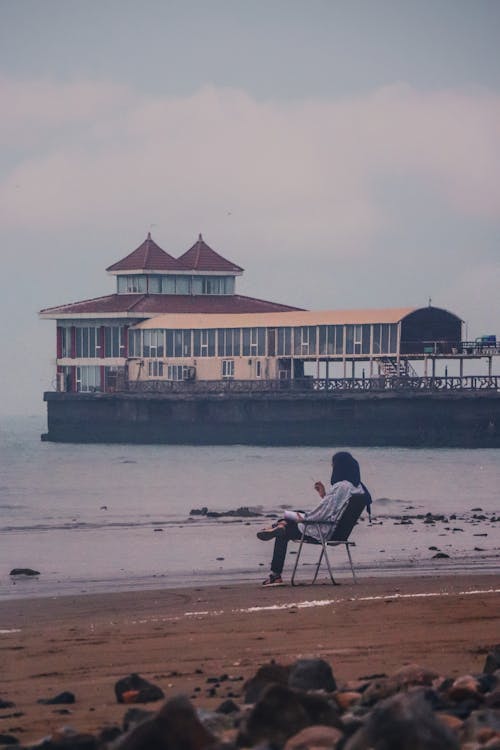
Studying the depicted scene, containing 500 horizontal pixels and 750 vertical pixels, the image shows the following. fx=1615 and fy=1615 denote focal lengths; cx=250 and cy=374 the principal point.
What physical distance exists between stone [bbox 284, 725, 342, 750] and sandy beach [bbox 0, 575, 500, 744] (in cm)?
125

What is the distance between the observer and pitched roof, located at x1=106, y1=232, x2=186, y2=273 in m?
87.8

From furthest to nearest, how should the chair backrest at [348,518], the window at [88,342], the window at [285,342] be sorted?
the window at [88,342] → the window at [285,342] → the chair backrest at [348,518]

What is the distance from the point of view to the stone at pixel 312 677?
715cm

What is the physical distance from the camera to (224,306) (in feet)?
288

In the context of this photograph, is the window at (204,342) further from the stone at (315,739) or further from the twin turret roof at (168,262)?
the stone at (315,739)

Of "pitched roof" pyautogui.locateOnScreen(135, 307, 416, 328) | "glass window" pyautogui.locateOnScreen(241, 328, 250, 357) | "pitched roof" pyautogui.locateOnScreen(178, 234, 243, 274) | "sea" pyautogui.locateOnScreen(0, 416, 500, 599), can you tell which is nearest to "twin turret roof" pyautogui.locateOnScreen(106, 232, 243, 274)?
"pitched roof" pyautogui.locateOnScreen(178, 234, 243, 274)

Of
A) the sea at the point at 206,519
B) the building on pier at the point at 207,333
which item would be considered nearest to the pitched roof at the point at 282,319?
the building on pier at the point at 207,333

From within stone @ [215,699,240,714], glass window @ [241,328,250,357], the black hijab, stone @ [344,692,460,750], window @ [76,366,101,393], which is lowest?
stone @ [215,699,240,714]

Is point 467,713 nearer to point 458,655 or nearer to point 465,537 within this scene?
point 458,655

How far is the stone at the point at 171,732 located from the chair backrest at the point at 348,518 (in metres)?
7.72

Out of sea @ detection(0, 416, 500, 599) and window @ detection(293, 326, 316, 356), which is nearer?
sea @ detection(0, 416, 500, 599)

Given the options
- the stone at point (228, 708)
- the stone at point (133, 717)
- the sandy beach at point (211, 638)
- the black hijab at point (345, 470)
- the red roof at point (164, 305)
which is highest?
the red roof at point (164, 305)

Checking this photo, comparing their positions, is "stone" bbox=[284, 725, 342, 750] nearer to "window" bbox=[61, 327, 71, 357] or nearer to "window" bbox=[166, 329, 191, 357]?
"window" bbox=[166, 329, 191, 357]

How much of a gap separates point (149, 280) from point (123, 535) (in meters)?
66.2
